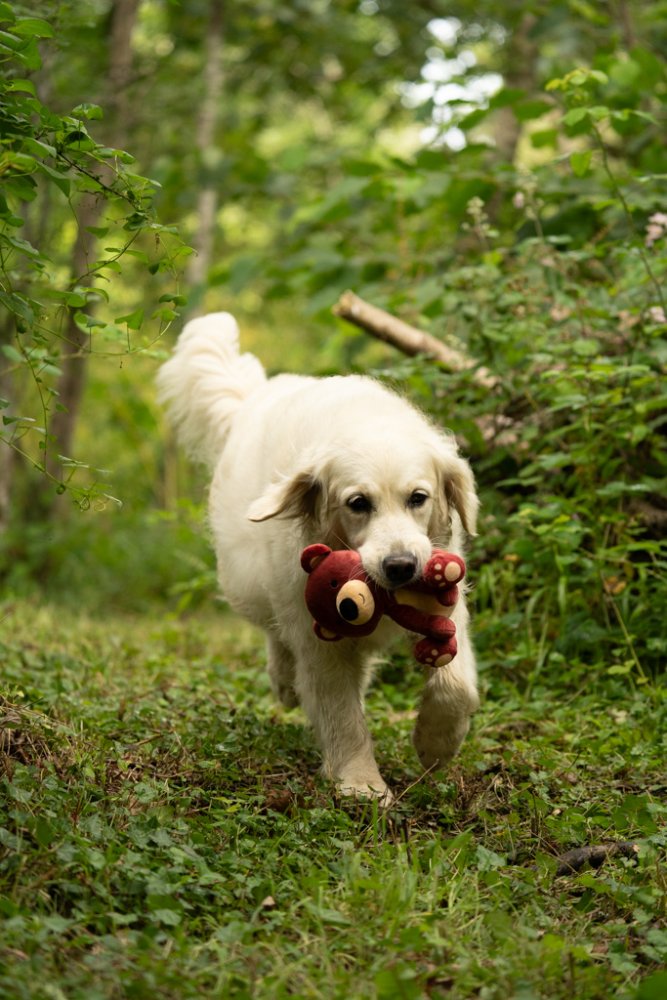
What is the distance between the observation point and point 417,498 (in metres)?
3.66

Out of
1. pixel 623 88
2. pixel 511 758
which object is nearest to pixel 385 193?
pixel 623 88

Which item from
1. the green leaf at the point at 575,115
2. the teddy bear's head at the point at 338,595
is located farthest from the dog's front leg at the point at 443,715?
the green leaf at the point at 575,115

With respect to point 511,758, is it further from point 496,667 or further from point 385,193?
point 385,193

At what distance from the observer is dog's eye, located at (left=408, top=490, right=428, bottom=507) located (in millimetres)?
3639

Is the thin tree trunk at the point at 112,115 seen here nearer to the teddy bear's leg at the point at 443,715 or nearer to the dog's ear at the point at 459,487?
the dog's ear at the point at 459,487

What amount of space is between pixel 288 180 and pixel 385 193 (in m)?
2.11

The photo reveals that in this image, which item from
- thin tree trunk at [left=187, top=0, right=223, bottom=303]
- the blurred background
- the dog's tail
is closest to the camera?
the blurred background

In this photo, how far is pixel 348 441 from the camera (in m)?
3.70

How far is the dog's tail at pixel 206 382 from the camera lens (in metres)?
5.42

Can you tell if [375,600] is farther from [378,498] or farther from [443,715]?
[443,715]

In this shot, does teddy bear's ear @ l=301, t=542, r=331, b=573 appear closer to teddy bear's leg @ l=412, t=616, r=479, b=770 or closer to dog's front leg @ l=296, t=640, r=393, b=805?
dog's front leg @ l=296, t=640, r=393, b=805

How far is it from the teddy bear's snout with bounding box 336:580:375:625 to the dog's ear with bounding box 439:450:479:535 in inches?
26.8

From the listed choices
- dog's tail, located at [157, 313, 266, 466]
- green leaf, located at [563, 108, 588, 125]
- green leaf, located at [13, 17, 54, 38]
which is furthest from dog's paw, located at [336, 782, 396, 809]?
green leaf, located at [563, 108, 588, 125]

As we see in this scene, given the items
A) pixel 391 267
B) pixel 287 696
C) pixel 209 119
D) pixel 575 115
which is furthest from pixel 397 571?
pixel 209 119
